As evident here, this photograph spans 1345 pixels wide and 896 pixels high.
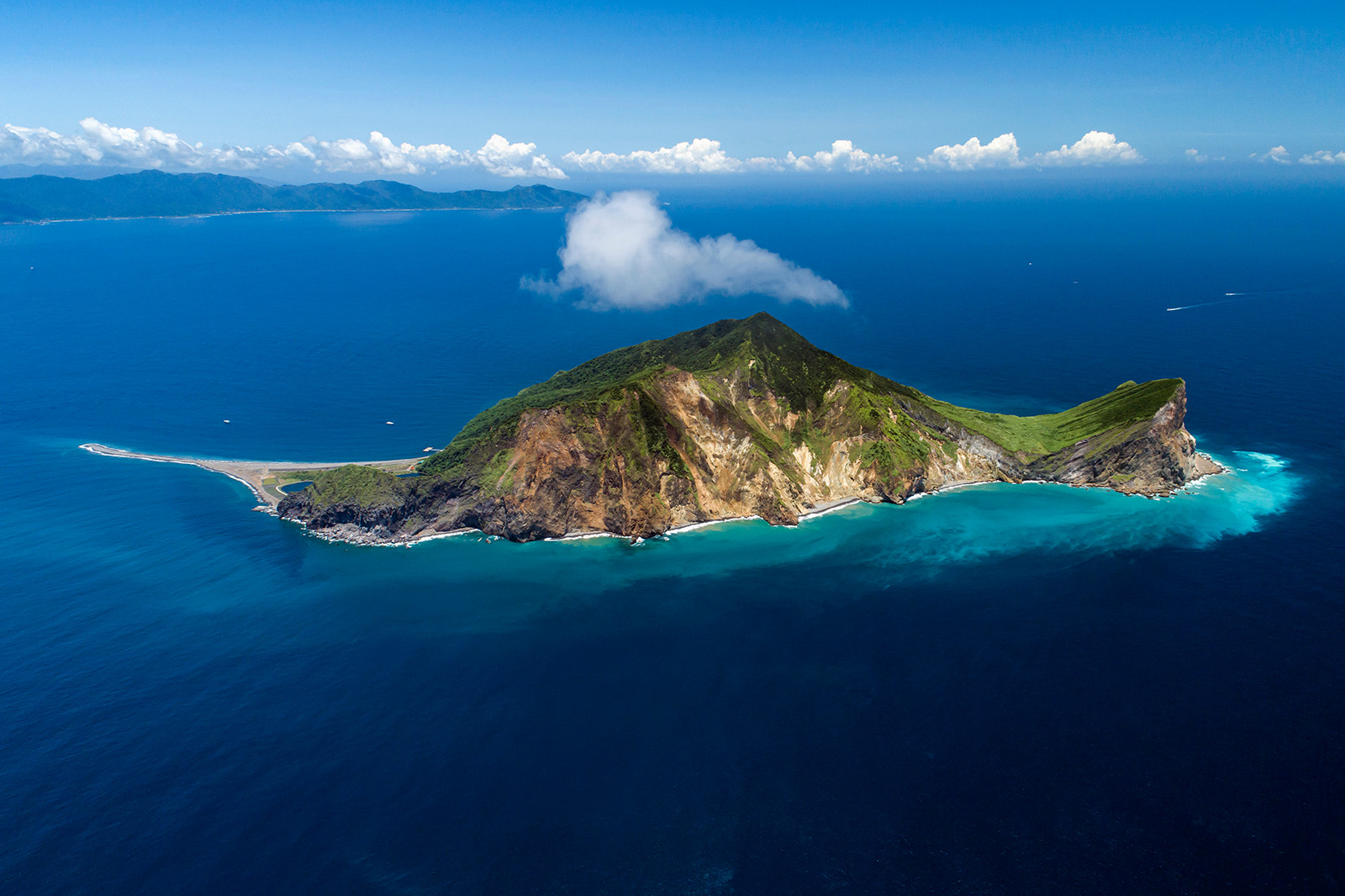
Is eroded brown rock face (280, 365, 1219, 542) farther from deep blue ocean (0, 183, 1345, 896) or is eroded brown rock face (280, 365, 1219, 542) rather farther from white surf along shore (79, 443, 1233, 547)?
deep blue ocean (0, 183, 1345, 896)

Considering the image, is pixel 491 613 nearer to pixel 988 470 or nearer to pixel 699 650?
pixel 699 650

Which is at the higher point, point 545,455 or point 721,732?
point 545,455

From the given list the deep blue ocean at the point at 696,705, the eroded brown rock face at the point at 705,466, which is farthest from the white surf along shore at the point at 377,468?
the deep blue ocean at the point at 696,705

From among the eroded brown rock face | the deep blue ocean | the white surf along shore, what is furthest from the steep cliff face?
the deep blue ocean

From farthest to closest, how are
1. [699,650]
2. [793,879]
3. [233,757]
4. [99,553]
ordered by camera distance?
[99,553], [699,650], [233,757], [793,879]

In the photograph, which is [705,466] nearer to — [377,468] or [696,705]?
[696,705]

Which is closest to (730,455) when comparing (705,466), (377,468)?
(705,466)

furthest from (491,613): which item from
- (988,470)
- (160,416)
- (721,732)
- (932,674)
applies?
(160,416)
